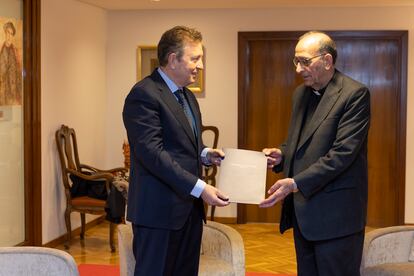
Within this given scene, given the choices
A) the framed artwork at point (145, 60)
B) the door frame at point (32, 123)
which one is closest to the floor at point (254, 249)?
the door frame at point (32, 123)

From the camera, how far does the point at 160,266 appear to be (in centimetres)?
272

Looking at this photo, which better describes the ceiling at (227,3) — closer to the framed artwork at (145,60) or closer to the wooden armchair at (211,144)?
the framed artwork at (145,60)

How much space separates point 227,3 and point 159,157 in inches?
174

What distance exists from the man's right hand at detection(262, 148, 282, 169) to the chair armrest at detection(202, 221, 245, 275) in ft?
1.71

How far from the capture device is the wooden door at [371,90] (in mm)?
7082

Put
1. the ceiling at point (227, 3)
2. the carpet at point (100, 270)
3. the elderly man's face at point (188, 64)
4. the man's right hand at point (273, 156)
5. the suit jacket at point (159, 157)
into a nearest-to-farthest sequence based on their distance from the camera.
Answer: the suit jacket at point (159, 157) → the elderly man's face at point (188, 64) → the man's right hand at point (273, 156) → the carpet at point (100, 270) → the ceiling at point (227, 3)

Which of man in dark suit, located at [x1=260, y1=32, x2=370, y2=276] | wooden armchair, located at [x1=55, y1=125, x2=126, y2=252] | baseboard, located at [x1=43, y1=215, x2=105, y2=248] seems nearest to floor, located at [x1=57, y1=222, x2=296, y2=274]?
baseboard, located at [x1=43, y1=215, x2=105, y2=248]

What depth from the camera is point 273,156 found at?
3.19 meters

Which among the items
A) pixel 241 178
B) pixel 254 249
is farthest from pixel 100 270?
pixel 241 178

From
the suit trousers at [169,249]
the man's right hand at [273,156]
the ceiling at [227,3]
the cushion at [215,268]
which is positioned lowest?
the cushion at [215,268]

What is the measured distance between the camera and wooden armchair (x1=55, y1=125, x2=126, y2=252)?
237 inches

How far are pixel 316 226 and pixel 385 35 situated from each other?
457 centimetres

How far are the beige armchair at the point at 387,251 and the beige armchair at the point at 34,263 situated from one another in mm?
1670

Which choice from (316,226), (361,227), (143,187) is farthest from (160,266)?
(361,227)
